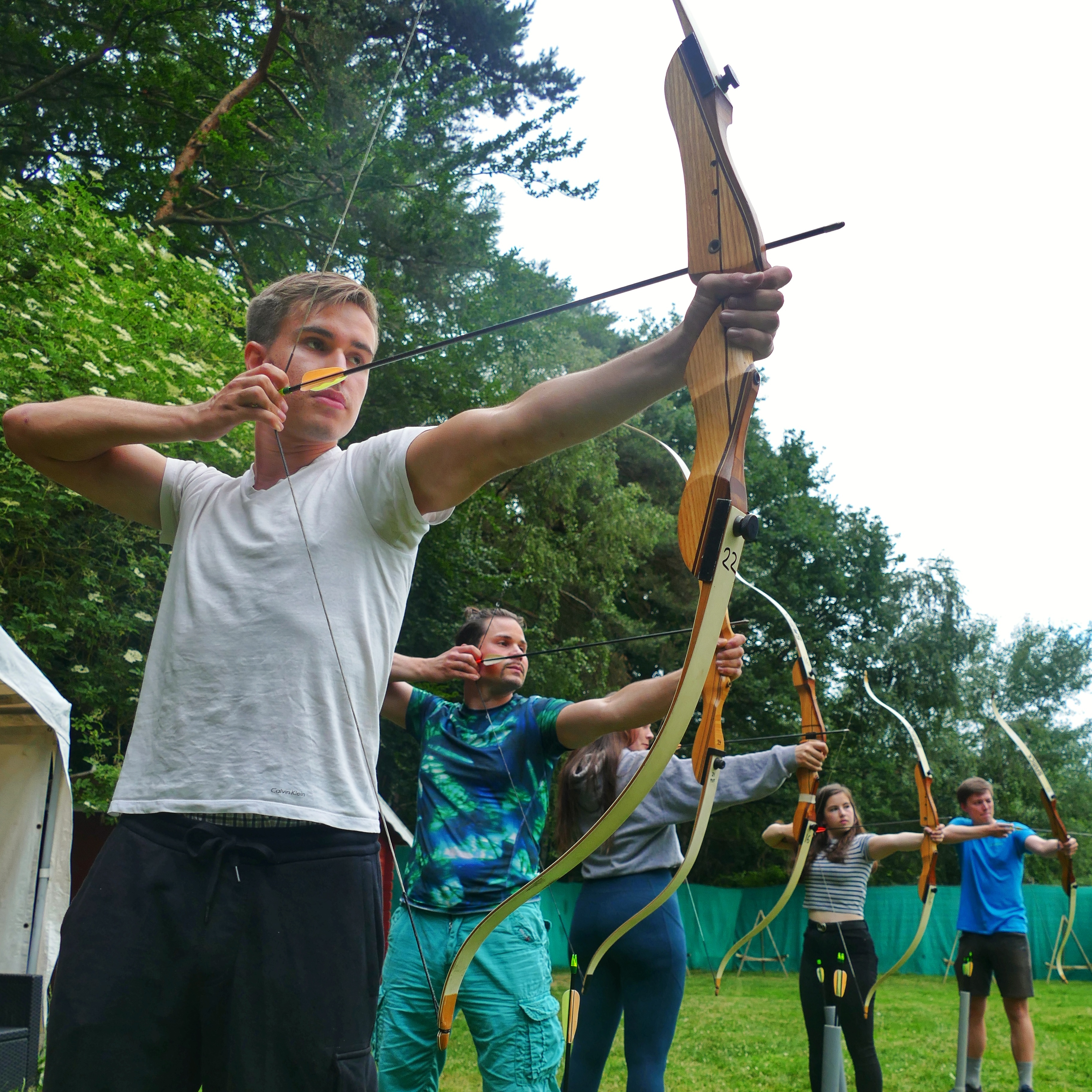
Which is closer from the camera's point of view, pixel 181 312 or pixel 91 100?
pixel 181 312

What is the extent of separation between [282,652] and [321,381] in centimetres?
35

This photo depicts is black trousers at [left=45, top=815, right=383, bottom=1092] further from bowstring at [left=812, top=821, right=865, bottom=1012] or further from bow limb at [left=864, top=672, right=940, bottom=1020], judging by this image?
bow limb at [left=864, top=672, right=940, bottom=1020]

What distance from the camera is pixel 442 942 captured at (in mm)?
1974

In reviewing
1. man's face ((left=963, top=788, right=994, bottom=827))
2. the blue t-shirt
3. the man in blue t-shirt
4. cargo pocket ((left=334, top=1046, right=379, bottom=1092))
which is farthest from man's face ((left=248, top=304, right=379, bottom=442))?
man's face ((left=963, top=788, right=994, bottom=827))

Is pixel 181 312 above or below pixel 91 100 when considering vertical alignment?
below

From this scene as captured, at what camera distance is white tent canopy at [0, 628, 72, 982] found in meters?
3.74

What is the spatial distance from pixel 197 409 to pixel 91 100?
8859mm

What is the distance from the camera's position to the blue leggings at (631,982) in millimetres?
2486

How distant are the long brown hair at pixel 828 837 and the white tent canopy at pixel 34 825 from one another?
2.86 metres

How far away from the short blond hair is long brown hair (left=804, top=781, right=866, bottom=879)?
122 inches

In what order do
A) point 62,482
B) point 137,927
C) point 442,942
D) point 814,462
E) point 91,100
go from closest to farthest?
point 137,927
point 62,482
point 442,942
point 91,100
point 814,462

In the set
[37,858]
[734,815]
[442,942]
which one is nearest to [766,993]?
[734,815]

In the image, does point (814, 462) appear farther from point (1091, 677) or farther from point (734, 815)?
point (1091, 677)

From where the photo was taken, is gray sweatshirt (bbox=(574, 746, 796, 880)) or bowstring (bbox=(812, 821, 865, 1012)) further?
bowstring (bbox=(812, 821, 865, 1012))
